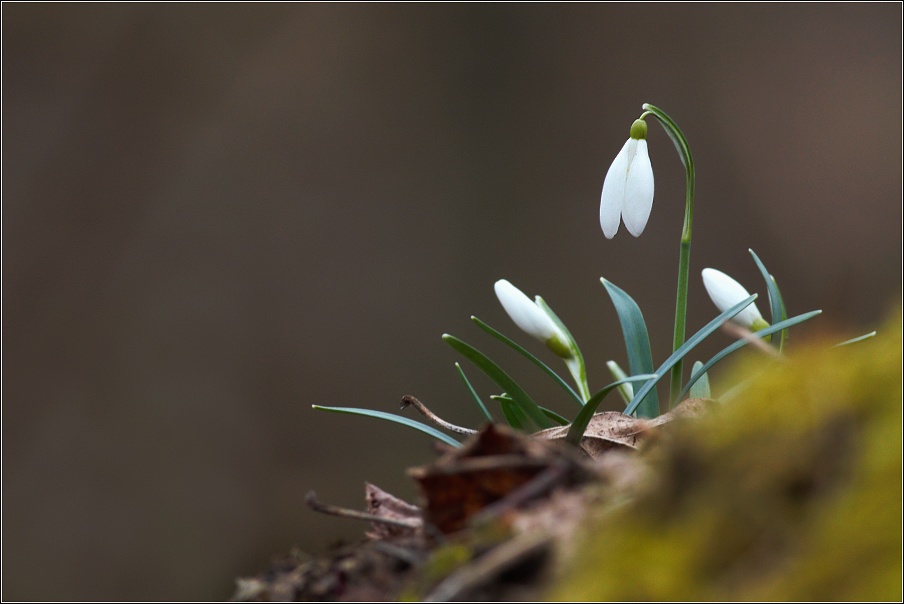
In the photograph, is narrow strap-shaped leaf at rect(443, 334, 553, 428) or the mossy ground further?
narrow strap-shaped leaf at rect(443, 334, 553, 428)

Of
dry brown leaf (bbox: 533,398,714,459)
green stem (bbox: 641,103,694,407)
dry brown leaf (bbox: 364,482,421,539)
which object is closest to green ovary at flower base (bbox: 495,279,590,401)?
green stem (bbox: 641,103,694,407)

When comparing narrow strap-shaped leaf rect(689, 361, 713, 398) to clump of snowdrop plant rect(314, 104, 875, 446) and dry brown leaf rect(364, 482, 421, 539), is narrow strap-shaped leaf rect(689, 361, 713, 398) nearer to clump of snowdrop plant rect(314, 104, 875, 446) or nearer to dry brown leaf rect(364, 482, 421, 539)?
clump of snowdrop plant rect(314, 104, 875, 446)

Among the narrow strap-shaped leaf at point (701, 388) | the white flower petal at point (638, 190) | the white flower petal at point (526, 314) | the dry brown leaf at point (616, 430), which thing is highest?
the white flower petal at point (638, 190)

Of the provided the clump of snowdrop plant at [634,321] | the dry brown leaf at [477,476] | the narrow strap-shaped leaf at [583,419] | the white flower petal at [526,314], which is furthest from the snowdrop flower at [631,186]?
the dry brown leaf at [477,476]

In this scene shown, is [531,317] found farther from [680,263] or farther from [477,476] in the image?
[477,476]

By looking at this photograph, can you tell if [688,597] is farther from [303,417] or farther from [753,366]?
[303,417]

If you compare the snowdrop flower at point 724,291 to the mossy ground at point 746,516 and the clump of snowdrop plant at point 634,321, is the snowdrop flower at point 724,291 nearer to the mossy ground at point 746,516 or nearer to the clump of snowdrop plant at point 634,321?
the clump of snowdrop plant at point 634,321
